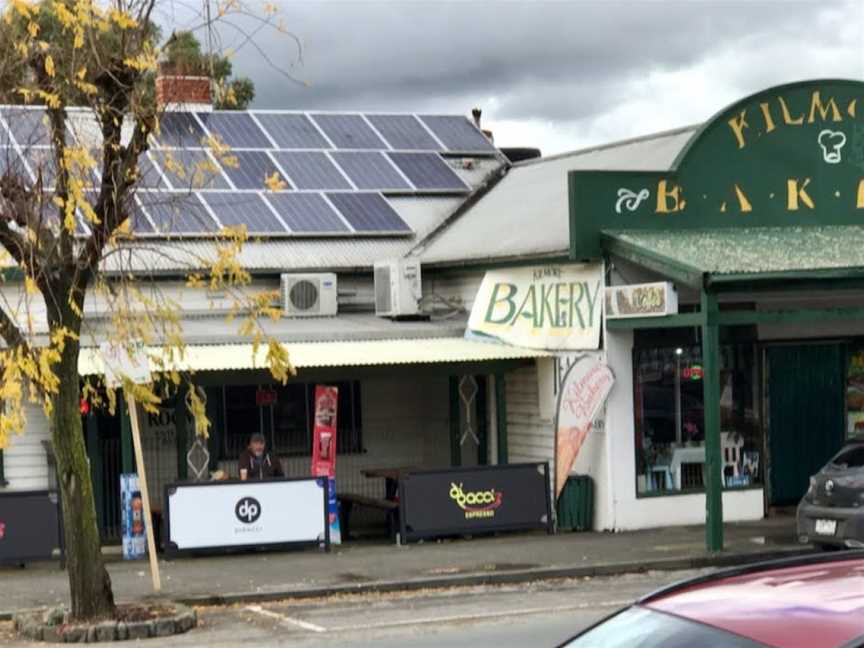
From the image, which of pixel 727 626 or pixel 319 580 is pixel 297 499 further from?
pixel 727 626

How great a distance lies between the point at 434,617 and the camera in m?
14.8

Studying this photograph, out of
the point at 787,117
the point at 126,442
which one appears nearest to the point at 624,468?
the point at 787,117

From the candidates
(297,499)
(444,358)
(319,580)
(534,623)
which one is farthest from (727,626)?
(444,358)

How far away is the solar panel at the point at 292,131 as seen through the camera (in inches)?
1065

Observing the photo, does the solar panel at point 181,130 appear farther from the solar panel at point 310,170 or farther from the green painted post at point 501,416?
the green painted post at point 501,416

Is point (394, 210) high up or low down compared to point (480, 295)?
up

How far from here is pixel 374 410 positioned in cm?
2494

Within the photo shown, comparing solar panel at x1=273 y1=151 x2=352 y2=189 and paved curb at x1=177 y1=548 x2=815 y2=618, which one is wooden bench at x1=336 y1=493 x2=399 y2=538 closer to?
paved curb at x1=177 y1=548 x2=815 y2=618

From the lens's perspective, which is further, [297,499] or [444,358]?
[444,358]

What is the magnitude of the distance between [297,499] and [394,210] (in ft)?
25.1

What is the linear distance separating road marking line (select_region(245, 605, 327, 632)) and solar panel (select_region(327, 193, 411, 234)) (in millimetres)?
10052

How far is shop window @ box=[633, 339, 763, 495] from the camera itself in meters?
21.3

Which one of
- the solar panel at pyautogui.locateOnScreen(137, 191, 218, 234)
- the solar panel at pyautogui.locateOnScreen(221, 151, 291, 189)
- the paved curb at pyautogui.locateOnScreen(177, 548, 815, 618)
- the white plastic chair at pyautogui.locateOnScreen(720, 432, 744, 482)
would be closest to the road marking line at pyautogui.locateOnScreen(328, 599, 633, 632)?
the paved curb at pyautogui.locateOnScreen(177, 548, 815, 618)

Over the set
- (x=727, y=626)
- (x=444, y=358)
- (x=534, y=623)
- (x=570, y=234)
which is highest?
(x=570, y=234)
